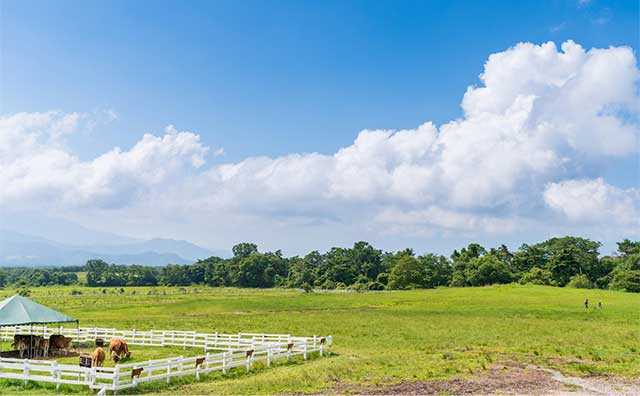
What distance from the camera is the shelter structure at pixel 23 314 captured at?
2827 centimetres

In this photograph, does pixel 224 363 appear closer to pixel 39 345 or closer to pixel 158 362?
pixel 158 362

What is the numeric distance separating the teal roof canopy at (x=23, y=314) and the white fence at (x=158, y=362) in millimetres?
3096

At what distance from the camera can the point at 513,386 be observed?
1938cm

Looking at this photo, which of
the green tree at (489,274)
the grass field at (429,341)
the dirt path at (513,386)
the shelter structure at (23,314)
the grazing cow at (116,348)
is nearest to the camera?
the dirt path at (513,386)

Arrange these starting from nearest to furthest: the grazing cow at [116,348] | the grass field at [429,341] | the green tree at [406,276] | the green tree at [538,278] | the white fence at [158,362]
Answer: the white fence at [158,362], the grass field at [429,341], the grazing cow at [116,348], the green tree at [538,278], the green tree at [406,276]

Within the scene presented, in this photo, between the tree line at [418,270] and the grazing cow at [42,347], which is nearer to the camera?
the grazing cow at [42,347]

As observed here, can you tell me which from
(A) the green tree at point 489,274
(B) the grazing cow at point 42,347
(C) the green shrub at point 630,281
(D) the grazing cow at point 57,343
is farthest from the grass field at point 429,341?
(A) the green tree at point 489,274

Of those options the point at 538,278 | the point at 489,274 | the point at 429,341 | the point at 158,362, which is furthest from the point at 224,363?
the point at 489,274

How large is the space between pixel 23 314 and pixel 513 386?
24618 mm

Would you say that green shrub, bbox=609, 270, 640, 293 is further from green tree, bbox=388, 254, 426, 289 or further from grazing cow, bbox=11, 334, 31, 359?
grazing cow, bbox=11, 334, 31, 359

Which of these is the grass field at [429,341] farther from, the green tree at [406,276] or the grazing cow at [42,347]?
the green tree at [406,276]

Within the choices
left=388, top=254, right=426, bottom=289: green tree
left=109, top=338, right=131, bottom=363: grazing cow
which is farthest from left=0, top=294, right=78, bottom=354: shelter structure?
left=388, top=254, right=426, bottom=289: green tree

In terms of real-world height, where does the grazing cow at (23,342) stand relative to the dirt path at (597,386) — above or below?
above

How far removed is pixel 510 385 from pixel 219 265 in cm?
17241
